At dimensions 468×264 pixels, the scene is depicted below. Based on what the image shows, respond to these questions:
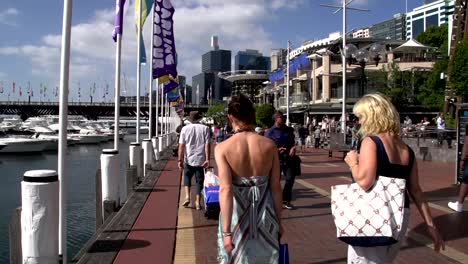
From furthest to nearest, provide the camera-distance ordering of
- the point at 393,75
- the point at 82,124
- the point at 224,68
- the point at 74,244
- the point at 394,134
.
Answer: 1. the point at 224,68
2. the point at 82,124
3. the point at 393,75
4. the point at 74,244
5. the point at 394,134

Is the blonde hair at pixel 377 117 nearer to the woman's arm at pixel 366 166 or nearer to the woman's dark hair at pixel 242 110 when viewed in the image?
the woman's arm at pixel 366 166

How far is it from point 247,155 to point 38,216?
2.73 meters

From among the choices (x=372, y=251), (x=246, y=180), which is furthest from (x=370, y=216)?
(x=246, y=180)

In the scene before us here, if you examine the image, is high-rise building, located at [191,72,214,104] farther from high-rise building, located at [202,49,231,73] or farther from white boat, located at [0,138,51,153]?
white boat, located at [0,138,51,153]

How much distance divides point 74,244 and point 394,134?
306 inches

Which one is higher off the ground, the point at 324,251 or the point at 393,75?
the point at 393,75

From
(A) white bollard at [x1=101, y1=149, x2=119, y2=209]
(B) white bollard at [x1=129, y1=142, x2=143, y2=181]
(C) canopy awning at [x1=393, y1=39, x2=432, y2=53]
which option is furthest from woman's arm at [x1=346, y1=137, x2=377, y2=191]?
(C) canopy awning at [x1=393, y1=39, x2=432, y2=53]

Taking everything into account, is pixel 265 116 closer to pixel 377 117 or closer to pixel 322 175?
pixel 322 175

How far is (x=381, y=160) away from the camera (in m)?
3.33

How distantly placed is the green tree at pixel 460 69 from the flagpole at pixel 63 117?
33.9 metres

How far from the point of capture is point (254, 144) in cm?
364

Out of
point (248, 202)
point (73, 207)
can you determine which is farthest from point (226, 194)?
point (73, 207)

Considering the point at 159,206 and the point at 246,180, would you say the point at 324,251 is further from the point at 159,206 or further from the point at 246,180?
the point at 159,206

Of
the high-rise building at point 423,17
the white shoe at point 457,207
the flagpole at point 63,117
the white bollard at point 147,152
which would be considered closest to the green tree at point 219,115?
the high-rise building at point 423,17
